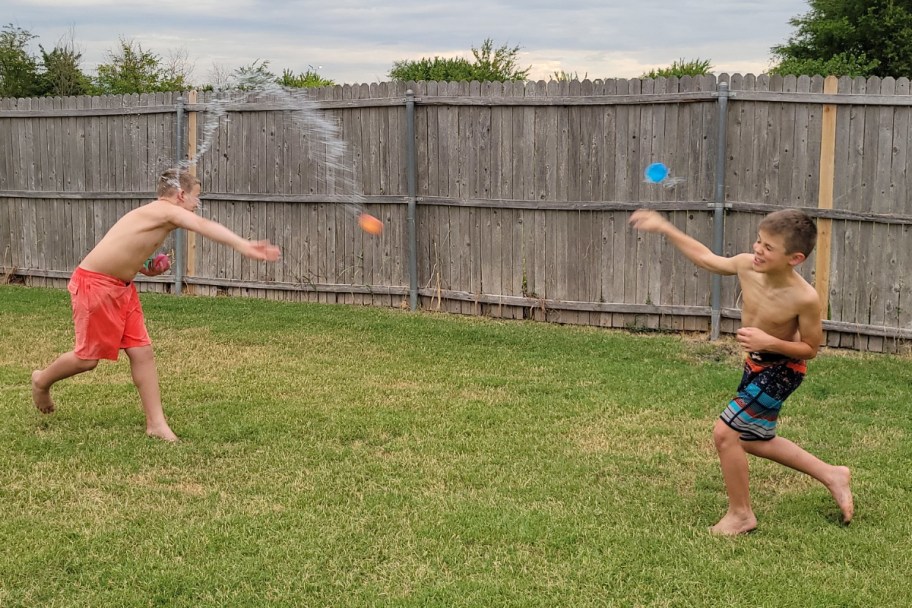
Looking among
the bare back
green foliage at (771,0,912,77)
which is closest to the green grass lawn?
the bare back

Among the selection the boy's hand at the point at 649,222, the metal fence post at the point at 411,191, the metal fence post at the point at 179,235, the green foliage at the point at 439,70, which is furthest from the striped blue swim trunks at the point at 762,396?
the green foliage at the point at 439,70

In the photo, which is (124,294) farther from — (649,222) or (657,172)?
(657,172)

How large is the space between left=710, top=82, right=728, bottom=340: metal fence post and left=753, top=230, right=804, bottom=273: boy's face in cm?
459

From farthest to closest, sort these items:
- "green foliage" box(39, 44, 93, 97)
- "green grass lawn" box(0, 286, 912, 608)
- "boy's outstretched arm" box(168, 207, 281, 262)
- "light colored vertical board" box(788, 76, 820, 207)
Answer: "green foliage" box(39, 44, 93, 97), "light colored vertical board" box(788, 76, 820, 207), "boy's outstretched arm" box(168, 207, 281, 262), "green grass lawn" box(0, 286, 912, 608)

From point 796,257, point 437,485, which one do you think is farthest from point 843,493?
point 437,485

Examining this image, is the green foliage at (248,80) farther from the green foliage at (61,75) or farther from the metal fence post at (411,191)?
the green foliage at (61,75)

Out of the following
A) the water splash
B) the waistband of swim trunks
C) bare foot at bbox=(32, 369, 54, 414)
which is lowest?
bare foot at bbox=(32, 369, 54, 414)

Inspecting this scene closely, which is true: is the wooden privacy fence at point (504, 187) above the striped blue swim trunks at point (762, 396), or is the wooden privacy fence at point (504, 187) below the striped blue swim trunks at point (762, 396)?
above

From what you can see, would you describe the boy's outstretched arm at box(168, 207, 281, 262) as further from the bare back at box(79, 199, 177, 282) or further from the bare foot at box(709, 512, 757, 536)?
the bare foot at box(709, 512, 757, 536)

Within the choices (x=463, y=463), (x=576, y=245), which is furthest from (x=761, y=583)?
(x=576, y=245)

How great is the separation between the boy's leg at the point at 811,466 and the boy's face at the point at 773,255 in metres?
0.77

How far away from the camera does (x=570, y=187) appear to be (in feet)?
30.9

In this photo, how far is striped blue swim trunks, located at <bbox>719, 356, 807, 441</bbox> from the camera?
4168 millimetres

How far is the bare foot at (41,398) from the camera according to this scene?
5867mm
